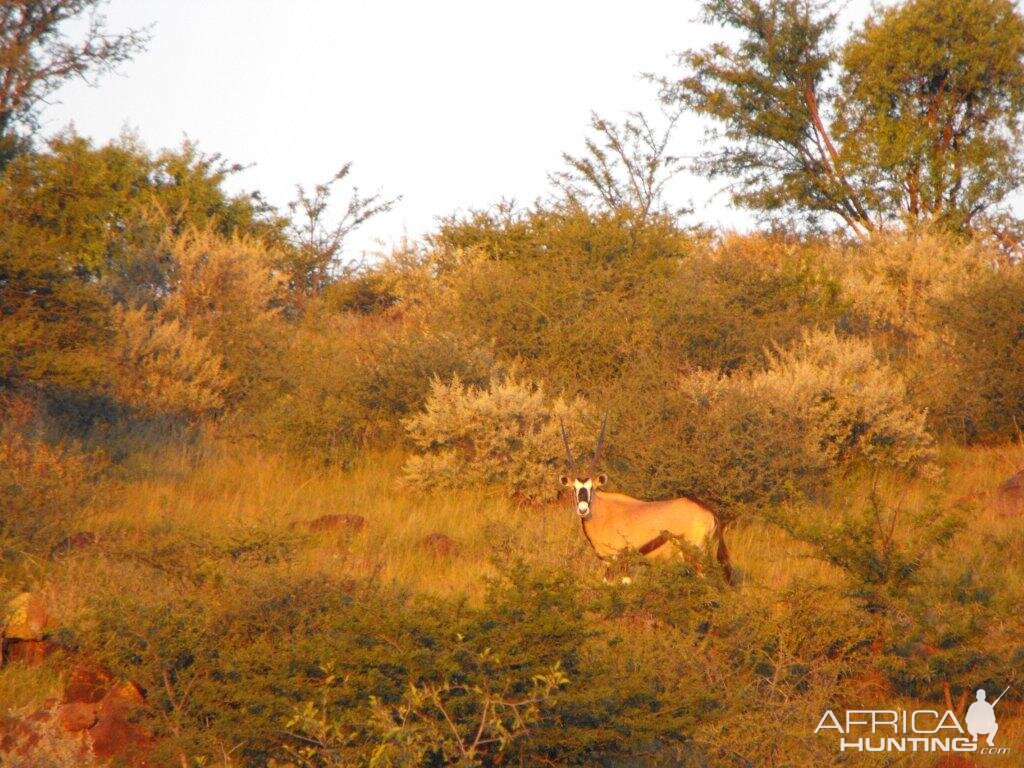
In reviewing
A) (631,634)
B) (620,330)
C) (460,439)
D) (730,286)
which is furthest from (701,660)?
(730,286)

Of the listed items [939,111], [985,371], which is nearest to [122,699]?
[985,371]

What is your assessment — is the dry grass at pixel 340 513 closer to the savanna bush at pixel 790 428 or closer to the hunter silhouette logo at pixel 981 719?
the savanna bush at pixel 790 428

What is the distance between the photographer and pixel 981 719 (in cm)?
584

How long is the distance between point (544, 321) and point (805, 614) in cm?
734

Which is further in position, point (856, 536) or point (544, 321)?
point (544, 321)

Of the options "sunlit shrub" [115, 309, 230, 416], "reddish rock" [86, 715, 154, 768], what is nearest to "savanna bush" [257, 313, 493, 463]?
"sunlit shrub" [115, 309, 230, 416]

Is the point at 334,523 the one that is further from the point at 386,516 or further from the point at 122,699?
the point at 122,699

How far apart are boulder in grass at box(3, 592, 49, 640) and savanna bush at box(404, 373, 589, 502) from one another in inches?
191

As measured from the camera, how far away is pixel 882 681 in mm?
6359

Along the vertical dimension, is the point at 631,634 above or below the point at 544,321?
below

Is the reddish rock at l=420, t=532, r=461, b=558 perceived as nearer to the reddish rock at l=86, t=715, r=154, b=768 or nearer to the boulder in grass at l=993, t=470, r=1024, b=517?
the reddish rock at l=86, t=715, r=154, b=768

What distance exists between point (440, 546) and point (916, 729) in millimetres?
3910

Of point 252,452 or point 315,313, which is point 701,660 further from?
point 315,313

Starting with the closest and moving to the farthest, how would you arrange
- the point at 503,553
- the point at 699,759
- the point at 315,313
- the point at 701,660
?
the point at 699,759 → the point at 701,660 → the point at 503,553 → the point at 315,313
